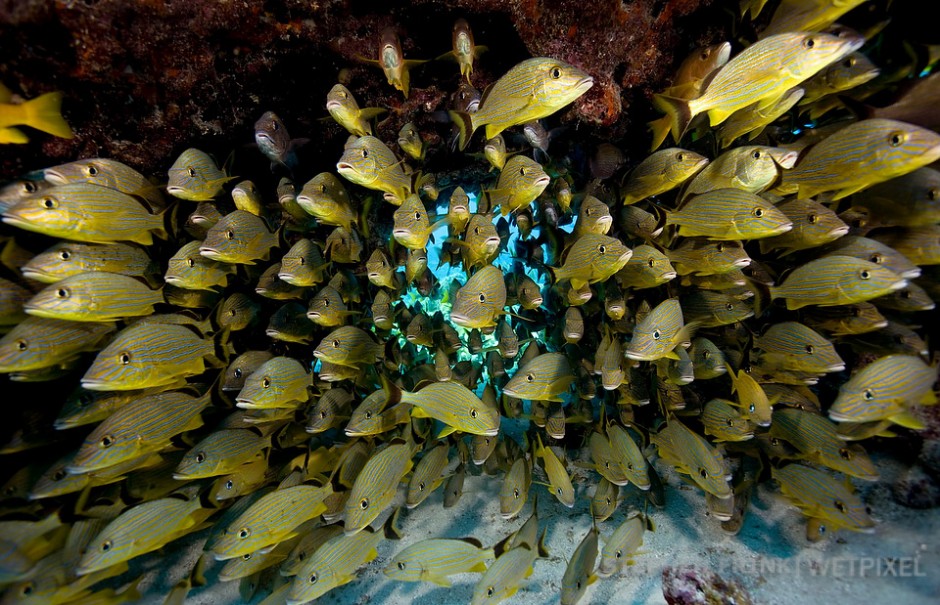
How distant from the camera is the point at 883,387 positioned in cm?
288

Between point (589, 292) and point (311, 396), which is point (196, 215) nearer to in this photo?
point (311, 396)

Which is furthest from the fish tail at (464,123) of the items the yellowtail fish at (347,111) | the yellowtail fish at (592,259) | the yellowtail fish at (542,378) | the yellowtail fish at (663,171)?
the yellowtail fish at (542,378)

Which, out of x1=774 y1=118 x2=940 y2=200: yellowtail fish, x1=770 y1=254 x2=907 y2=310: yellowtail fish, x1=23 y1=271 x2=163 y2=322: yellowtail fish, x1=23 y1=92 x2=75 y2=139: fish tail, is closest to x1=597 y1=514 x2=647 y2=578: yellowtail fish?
x1=770 y1=254 x2=907 y2=310: yellowtail fish

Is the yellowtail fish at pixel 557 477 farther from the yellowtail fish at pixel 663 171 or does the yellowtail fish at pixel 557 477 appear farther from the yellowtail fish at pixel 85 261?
the yellowtail fish at pixel 85 261

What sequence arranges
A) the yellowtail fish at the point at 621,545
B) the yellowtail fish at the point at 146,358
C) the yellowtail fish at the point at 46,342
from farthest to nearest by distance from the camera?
the yellowtail fish at the point at 621,545
the yellowtail fish at the point at 46,342
the yellowtail fish at the point at 146,358

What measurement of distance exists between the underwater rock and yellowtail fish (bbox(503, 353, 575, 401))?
6.02 ft

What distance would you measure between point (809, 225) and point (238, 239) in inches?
185

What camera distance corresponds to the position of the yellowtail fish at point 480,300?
300 cm

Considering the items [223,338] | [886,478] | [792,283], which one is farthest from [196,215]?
[886,478]

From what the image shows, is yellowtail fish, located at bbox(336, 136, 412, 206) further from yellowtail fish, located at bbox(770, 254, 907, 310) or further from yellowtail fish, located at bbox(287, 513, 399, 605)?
yellowtail fish, located at bbox(770, 254, 907, 310)

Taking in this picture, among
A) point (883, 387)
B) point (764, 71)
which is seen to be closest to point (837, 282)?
point (883, 387)

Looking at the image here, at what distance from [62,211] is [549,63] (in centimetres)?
356

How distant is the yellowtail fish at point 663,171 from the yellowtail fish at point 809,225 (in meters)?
0.83

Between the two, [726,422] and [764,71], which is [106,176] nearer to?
[764,71]
